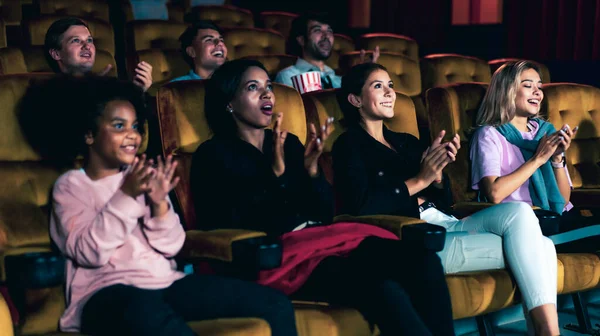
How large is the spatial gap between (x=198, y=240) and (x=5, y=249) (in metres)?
0.47

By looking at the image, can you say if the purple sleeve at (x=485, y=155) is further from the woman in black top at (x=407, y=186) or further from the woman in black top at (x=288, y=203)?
the woman in black top at (x=288, y=203)

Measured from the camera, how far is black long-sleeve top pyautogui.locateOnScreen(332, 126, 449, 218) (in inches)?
101

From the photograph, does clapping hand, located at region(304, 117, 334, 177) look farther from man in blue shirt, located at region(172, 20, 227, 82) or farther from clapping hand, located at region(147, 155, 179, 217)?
man in blue shirt, located at region(172, 20, 227, 82)

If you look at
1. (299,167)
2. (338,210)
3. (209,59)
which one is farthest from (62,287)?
(209,59)

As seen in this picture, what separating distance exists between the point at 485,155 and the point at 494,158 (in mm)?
32

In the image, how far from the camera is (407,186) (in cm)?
263

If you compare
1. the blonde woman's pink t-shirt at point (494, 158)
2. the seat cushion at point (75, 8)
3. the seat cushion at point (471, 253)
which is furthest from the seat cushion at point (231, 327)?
the seat cushion at point (75, 8)

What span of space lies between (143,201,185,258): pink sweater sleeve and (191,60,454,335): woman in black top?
0.36m

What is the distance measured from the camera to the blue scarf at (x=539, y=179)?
2951 millimetres

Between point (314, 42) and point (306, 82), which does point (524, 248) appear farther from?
point (314, 42)

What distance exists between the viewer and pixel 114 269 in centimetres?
184

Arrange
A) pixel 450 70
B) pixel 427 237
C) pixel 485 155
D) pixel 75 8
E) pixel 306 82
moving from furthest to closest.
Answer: pixel 75 8, pixel 450 70, pixel 306 82, pixel 485 155, pixel 427 237

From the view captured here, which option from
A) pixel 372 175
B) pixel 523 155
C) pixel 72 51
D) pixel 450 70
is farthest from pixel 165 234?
pixel 450 70

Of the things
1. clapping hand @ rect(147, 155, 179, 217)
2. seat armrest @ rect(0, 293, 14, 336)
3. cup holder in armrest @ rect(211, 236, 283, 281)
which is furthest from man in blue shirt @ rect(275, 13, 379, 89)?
seat armrest @ rect(0, 293, 14, 336)
